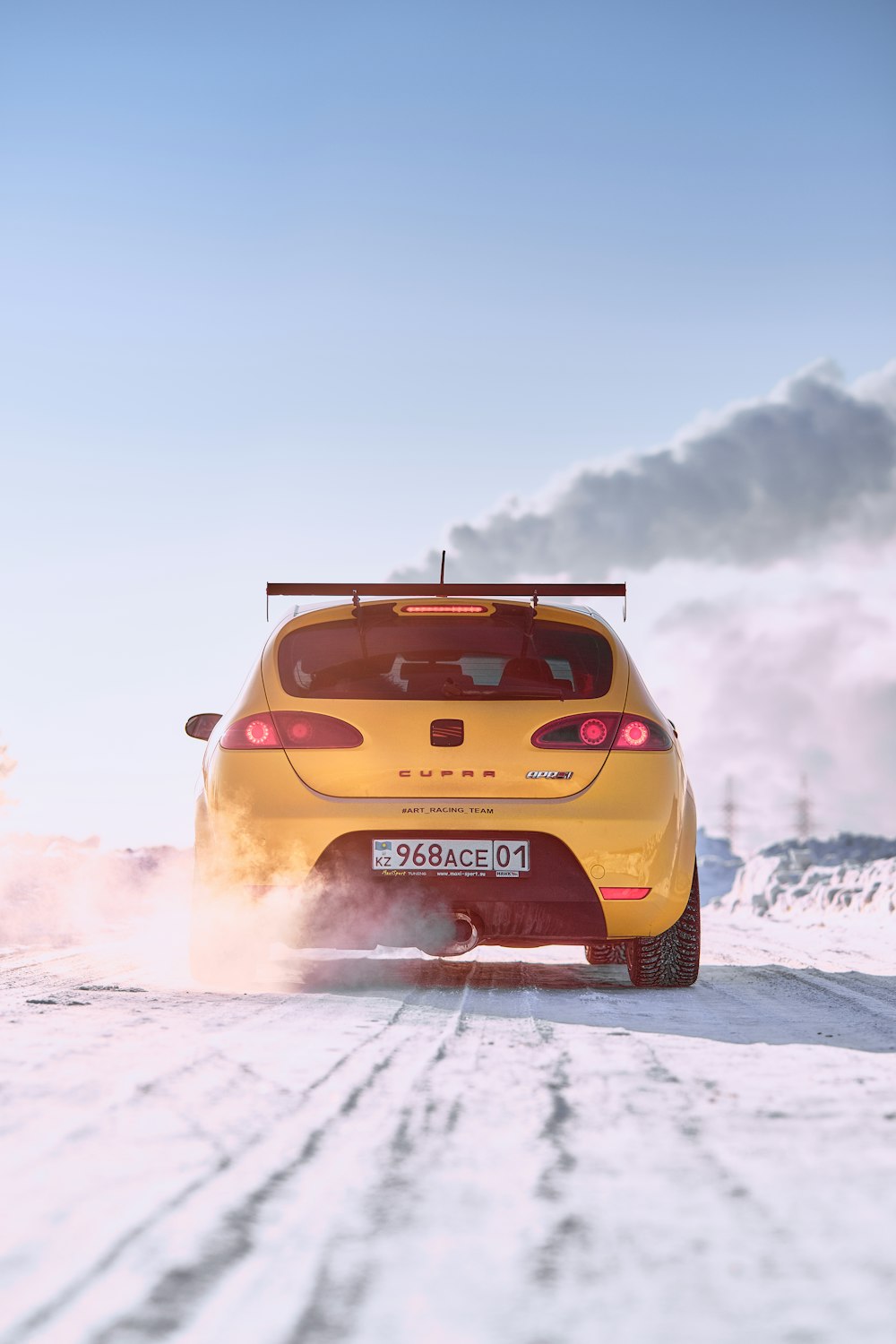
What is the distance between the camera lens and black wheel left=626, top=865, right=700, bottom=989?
205 inches

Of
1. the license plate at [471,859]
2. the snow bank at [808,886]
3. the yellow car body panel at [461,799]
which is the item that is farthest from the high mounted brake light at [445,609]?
the snow bank at [808,886]

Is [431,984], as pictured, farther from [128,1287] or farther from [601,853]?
[128,1287]

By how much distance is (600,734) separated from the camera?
16.0 ft

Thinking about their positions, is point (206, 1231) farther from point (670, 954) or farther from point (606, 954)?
point (606, 954)

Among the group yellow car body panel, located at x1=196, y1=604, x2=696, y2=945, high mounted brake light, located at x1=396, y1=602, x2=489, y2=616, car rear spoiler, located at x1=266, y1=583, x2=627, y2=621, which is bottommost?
yellow car body panel, located at x1=196, y1=604, x2=696, y2=945

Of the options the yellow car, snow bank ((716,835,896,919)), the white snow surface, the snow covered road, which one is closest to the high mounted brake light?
the yellow car

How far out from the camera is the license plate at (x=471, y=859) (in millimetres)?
4727

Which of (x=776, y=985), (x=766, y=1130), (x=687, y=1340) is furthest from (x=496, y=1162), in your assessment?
(x=776, y=985)

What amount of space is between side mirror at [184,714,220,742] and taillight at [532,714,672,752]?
1727 millimetres

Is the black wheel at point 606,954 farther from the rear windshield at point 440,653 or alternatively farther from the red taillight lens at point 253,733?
the red taillight lens at point 253,733

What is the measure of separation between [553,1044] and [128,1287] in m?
2.04

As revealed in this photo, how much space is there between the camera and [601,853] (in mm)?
4750

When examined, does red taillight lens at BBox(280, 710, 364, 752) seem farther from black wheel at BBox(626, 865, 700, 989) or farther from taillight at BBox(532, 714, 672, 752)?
black wheel at BBox(626, 865, 700, 989)

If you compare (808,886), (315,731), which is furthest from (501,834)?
(808,886)
